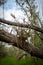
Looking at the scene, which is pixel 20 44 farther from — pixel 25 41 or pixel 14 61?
pixel 14 61

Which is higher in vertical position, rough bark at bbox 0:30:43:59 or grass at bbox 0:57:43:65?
rough bark at bbox 0:30:43:59

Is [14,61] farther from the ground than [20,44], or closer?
closer

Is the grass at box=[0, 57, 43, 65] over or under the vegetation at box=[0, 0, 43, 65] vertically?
under

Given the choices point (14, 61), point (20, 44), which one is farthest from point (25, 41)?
point (14, 61)

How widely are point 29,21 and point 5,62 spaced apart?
52 centimetres

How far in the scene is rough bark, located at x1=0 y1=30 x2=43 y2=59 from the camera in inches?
85.9

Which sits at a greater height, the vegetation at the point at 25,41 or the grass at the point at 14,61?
the vegetation at the point at 25,41

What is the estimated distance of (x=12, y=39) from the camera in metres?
2.20

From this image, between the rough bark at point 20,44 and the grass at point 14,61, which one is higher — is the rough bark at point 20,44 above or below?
above

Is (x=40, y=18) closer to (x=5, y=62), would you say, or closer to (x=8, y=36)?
(x=8, y=36)

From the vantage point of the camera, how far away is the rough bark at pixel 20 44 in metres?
2.18

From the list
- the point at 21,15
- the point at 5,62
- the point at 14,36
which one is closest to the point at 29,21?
the point at 21,15

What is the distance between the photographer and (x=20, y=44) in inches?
87.8


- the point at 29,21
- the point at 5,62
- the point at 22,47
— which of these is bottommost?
the point at 5,62
